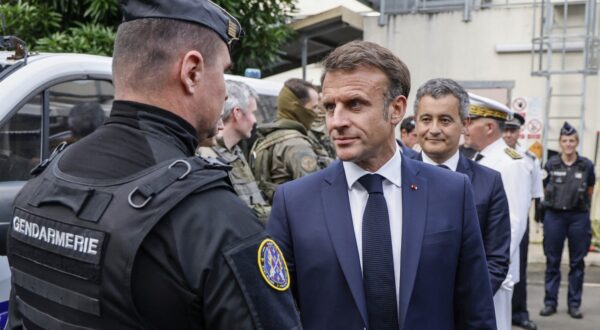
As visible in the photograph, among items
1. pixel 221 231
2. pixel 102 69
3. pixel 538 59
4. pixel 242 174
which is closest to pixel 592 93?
pixel 538 59

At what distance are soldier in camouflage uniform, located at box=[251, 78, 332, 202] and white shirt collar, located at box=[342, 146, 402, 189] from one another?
8.43ft

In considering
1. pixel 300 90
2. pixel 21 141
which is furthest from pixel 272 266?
pixel 300 90

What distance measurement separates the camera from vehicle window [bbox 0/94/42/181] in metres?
3.49

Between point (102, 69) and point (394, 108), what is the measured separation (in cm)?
207

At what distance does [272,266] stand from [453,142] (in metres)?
2.42

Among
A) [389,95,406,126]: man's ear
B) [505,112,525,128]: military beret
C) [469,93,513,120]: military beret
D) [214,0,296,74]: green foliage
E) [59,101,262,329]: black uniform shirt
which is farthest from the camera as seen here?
[214,0,296,74]: green foliage

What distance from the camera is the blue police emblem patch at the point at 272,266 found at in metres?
1.46

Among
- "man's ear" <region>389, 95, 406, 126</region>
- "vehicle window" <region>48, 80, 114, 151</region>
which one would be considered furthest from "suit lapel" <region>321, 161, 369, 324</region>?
"vehicle window" <region>48, 80, 114, 151</region>

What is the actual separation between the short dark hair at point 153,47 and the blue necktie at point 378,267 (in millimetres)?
964

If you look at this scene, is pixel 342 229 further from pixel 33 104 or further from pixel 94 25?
pixel 94 25

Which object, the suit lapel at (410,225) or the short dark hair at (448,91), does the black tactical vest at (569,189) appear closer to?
the short dark hair at (448,91)

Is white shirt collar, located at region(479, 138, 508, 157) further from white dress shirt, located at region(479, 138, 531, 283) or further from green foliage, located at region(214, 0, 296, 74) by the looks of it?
green foliage, located at region(214, 0, 296, 74)

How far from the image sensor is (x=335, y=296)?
2.35 metres

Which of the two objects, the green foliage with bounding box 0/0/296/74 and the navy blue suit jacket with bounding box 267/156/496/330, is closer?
the navy blue suit jacket with bounding box 267/156/496/330
